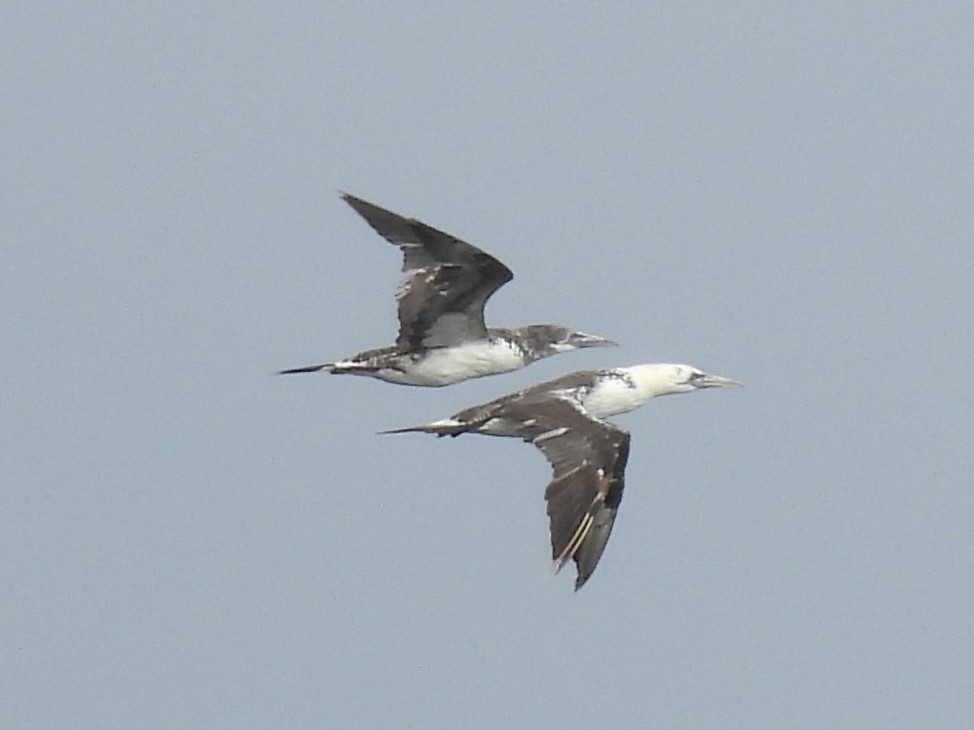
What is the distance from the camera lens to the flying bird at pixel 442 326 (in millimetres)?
31016

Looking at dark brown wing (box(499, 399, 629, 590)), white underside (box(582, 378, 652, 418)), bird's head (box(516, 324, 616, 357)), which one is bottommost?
dark brown wing (box(499, 399, 629, 590))

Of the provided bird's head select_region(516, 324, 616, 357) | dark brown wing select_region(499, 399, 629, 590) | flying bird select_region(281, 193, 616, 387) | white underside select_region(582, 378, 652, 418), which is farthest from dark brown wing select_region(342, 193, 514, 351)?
dark brown wing select_region(499, 399, 629, 590)

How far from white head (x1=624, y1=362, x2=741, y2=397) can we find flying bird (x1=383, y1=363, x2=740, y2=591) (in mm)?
40

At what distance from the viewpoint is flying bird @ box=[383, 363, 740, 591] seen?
88.2ft

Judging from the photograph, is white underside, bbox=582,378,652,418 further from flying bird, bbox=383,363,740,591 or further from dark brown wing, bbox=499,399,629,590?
dark brown wing, bbox=499,399,629,590

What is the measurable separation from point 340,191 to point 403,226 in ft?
3.31

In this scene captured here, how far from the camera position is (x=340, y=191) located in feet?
99.0

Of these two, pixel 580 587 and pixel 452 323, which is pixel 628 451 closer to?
pixel 580 587

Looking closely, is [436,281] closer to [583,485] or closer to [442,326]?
[442,326]

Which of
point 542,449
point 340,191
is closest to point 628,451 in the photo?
point 542,449

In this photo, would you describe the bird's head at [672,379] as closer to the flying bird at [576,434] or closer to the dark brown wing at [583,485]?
the flying bird at [576,434]

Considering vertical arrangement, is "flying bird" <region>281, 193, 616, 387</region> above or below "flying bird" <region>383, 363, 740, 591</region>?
above

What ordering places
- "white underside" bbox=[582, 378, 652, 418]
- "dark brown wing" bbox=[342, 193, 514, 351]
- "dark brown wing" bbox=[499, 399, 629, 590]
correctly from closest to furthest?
1. "dark brown wing" bbox=[499, 399, 629, 590]
2. "white underside" bbox=[582, 378, 652, 418]
3. "dark brown wing" bbox=[342, 193, 514, 351]

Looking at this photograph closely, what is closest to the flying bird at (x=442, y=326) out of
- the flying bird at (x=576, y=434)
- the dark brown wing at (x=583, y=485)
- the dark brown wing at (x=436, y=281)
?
the dark brown wing at (x=436, y=281)
